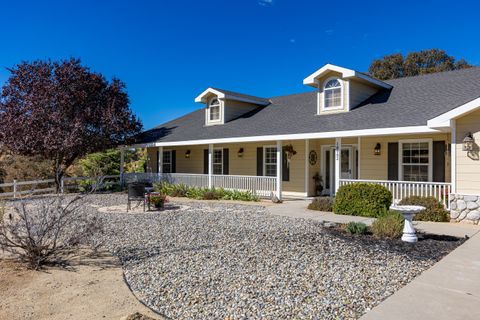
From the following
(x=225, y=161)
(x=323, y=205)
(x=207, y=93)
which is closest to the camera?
(x=323, y=205)

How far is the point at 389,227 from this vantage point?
7.14 m

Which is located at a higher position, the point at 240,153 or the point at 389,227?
the point at 240,153

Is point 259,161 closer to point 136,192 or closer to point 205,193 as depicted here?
point 205,193

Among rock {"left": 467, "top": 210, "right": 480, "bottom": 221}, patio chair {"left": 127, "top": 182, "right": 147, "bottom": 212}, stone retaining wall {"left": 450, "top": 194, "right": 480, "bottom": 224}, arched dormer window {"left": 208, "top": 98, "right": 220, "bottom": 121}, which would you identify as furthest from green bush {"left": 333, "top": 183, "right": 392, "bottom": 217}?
arched dormer window {"left": 208, "top": 98, "right": 220, "bottom": 121}

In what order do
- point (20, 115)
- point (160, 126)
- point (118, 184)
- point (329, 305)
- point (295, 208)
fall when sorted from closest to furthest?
point (329, 305) < point (295, 208) < point (20, 115) < point (118, 184) < point (160, 126)

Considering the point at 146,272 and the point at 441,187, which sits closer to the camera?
the point at 146,272

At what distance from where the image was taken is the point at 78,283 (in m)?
4.68

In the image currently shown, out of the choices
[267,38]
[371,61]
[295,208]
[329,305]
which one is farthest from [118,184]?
[371,61]

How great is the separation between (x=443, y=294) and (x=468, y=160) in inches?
242

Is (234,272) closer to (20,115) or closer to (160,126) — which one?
(20,115)

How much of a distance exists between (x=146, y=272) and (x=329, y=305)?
263 cm

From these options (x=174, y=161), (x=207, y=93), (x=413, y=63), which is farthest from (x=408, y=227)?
(x=413, y=63)

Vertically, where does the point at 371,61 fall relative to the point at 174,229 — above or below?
above

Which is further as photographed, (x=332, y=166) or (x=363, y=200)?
(x=332, y=166)
